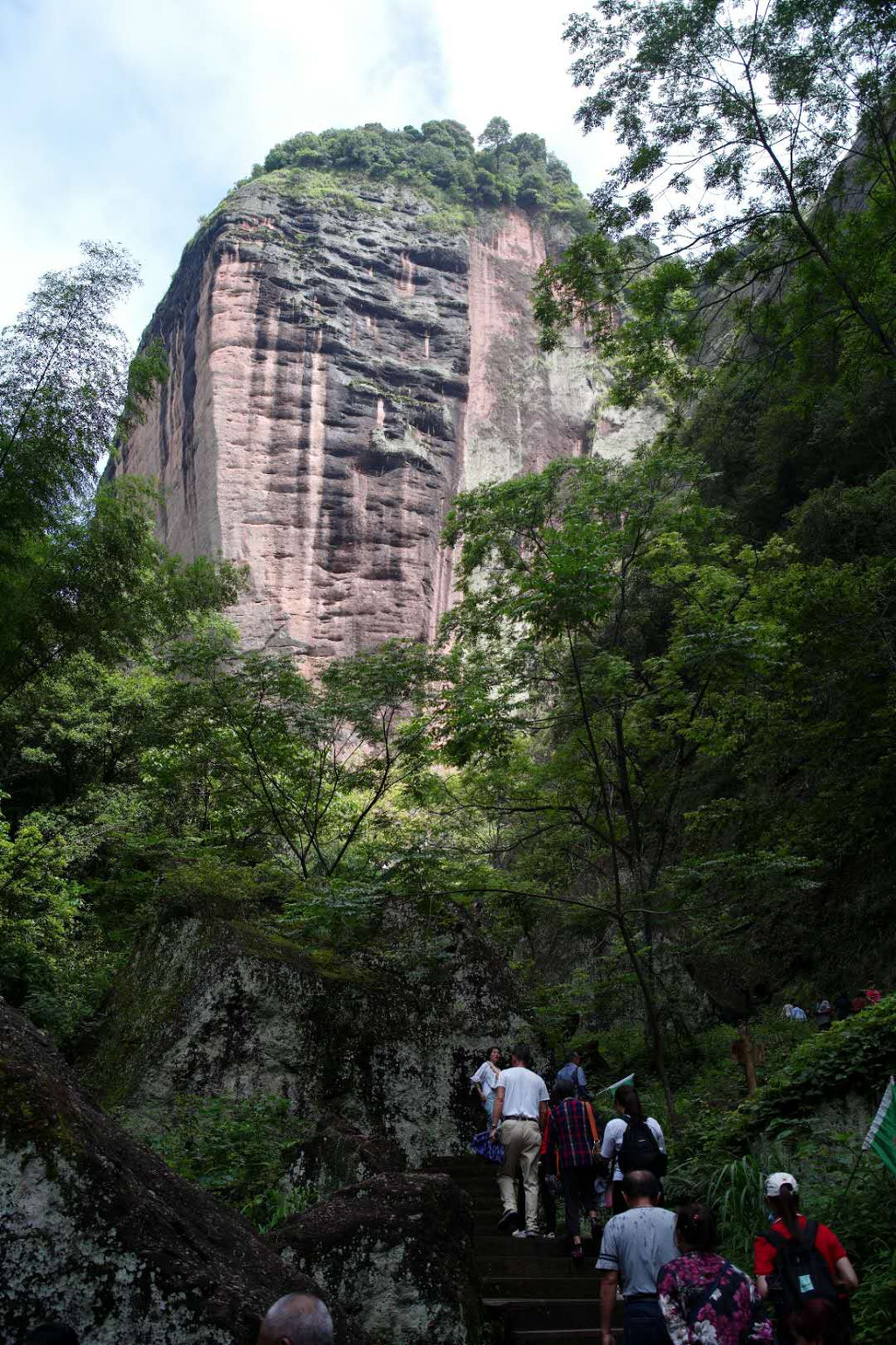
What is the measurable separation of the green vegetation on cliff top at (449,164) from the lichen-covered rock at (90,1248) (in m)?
42.4

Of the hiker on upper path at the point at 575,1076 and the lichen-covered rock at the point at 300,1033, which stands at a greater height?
the lichen-covered rock at the point at 300,1033

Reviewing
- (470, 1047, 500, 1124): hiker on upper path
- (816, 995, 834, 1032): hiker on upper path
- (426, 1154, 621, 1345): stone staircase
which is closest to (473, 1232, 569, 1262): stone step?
(426, 1154, 621, 1345): stone staircase

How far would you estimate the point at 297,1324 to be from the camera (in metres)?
2.07

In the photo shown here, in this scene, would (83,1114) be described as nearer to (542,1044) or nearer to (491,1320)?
(491,1320)

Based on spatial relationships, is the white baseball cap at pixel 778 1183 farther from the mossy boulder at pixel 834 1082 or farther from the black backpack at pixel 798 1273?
the mossy boulder at pixel 834 1082

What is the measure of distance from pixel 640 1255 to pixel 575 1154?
2.51 meters

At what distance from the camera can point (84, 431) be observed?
9.84 m

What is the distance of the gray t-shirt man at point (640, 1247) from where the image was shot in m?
3.70

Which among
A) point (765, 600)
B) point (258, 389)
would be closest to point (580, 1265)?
point (765, 600)

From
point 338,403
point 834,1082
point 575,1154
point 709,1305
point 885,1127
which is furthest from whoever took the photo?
point 338,403

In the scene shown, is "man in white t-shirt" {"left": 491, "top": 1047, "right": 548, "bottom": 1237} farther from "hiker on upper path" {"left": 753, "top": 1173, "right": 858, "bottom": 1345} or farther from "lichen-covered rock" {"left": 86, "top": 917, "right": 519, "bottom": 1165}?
"hiker on upper path" {"left": 753, "top": 1173, "right": 858, "bottom": 1345}

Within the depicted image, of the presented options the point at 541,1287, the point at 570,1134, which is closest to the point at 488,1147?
the point at 570,1134

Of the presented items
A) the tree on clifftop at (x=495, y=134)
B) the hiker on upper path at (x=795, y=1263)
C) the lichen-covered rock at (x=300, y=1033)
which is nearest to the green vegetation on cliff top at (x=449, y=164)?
the tree on clifftop at (x=495, y=134)

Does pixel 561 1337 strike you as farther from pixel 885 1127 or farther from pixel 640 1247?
pixel 885 1127
